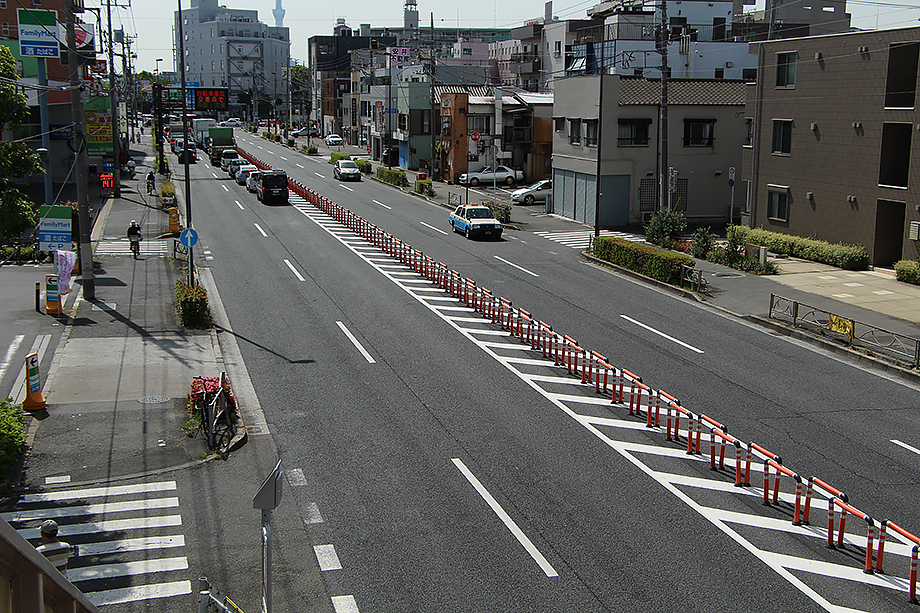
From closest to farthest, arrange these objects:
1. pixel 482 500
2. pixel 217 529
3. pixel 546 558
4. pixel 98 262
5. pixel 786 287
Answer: pixel 546 558 < pixel 217 529 < pixel 482 500 < pixel 786 287 < pixel 98 262

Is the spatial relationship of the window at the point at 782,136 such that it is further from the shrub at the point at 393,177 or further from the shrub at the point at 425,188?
the shrub at the point at 393,177

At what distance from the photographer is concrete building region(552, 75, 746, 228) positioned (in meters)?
45.8

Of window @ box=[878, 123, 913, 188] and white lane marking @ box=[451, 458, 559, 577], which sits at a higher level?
window @ box=[878, 123, 913, 188]

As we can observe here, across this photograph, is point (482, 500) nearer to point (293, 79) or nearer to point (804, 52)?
point (804, 52)

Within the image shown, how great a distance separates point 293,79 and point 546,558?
566ft

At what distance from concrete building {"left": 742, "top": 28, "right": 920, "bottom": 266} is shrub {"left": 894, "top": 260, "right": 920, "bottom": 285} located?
1042 millimetres

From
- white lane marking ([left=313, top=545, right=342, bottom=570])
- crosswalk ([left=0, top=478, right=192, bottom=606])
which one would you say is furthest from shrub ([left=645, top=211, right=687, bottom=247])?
white lane marking ([left=313, top=545, right=342, bottom=570])

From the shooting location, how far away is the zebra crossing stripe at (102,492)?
1299cm

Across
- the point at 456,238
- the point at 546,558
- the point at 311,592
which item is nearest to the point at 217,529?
the point at 311,592

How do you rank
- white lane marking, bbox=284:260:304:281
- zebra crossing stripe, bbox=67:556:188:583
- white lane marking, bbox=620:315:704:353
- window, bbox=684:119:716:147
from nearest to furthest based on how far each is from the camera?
zebra crossing stripe, bbox=67:556:188:583, white lane marking, bbox=620:315:704:353, white lane marking, bbox=284:260:304:281, window, bbox=684:119:716:147

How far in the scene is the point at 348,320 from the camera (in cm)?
2520

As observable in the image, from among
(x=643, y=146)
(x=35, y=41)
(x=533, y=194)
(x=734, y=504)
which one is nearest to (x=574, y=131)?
(x=643, y=146)

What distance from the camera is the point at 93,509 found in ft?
41.6

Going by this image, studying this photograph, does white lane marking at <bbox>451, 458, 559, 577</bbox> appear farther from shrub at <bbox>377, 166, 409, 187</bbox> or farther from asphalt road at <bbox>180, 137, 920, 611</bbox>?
shrub at <bbox>377, 166, 409, 187</bbox>
